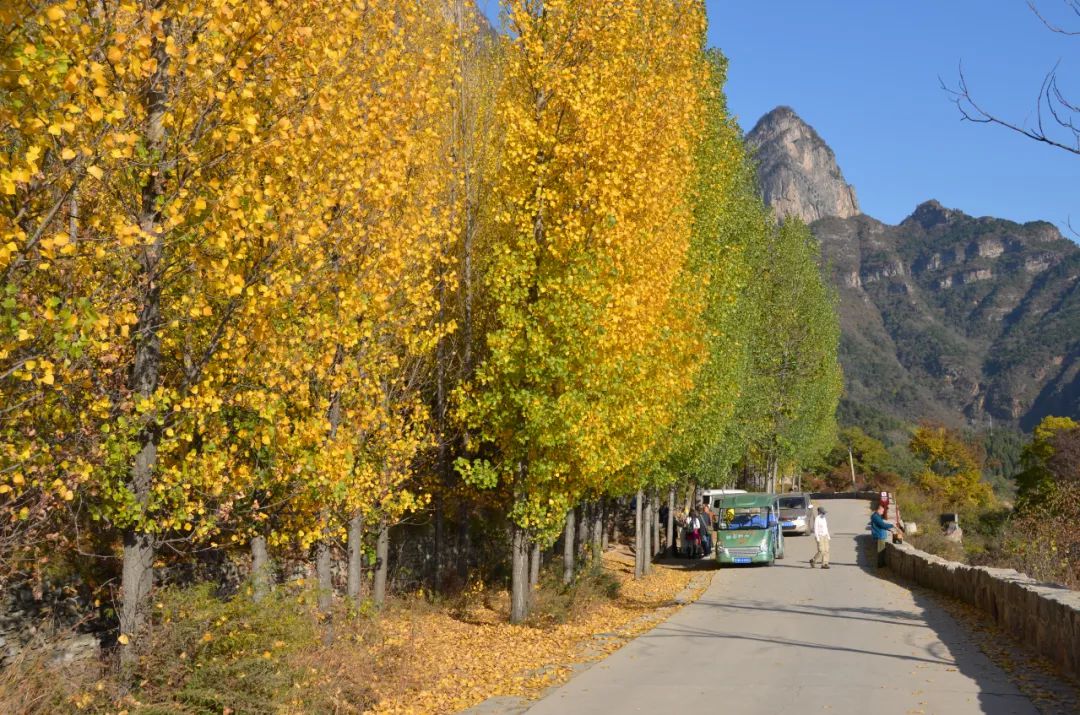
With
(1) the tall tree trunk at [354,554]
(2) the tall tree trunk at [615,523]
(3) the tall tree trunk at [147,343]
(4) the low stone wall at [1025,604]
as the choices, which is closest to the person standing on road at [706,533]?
(2) the tall tree trunk at [615,523]

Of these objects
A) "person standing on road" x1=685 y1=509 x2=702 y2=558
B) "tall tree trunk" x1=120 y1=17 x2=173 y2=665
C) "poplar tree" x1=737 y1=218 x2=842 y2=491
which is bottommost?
"person standing on road" x1=685 y1=509 x2=702 y2=558

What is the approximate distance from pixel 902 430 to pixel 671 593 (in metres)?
139

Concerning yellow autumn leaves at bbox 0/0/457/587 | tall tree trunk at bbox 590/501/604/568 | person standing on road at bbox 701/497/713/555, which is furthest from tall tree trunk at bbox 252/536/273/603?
person standing on road at bbox 701/497/713/555

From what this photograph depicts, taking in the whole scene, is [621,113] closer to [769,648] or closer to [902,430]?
[769,648]

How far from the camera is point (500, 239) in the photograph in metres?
17.8

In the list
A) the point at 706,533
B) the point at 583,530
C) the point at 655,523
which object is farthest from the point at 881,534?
the point at 583,530

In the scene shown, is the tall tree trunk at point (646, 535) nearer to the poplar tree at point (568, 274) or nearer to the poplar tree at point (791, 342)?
the poplar tree at point (568, 274)

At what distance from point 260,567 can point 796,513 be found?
35.9 meters

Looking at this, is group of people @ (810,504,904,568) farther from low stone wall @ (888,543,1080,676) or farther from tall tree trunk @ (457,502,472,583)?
tall tree trunk @ (457,502,472,583)

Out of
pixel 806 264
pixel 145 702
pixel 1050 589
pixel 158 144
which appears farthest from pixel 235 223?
pixel 806 264

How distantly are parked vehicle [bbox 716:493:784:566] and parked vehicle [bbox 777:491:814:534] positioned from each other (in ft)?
40.6

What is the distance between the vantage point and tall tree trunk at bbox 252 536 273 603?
10.1 m

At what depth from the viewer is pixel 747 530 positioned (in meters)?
29.7

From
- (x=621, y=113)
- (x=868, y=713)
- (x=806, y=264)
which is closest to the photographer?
(x=868, y=713)
